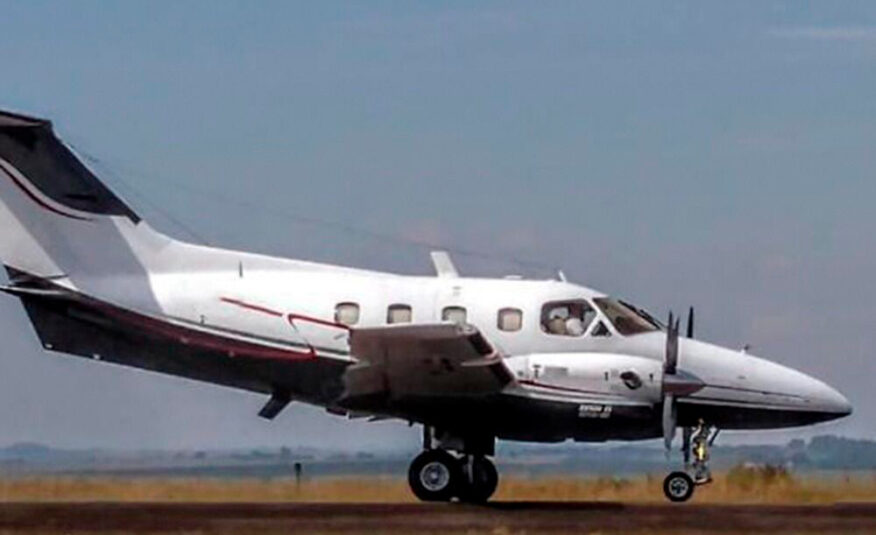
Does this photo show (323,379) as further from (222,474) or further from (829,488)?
(222,474)

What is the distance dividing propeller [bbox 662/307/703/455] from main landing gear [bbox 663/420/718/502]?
47 centimetres

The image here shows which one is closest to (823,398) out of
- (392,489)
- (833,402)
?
(833,402)

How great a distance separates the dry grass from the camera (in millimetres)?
42500

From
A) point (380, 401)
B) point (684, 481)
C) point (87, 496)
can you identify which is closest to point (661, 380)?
point (684, 481)

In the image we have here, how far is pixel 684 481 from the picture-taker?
36094 millimetres

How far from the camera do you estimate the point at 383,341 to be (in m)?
34.9

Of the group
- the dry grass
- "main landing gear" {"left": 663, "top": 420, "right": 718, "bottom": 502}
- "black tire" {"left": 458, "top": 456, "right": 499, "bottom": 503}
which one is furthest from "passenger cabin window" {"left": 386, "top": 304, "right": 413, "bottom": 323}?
the dry grass

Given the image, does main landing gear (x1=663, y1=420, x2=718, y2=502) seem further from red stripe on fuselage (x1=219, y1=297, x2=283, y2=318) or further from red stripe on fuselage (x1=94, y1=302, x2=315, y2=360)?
red stripe on fuselage (x1=219, y1=297, x2=283, y2=318)

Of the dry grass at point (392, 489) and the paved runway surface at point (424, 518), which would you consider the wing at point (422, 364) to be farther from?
the dry grass at point (392, 489)

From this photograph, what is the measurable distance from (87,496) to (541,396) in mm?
12100

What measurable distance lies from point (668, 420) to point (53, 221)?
9.83 meters

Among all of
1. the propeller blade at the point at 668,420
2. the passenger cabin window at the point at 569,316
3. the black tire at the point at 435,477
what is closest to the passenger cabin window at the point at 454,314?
the passenger cabin window at the point at 569,316

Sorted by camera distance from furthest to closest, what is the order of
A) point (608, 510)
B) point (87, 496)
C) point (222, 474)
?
point (222, 474) → point (87, 496) → point (608, 510)

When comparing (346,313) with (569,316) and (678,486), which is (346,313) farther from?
(678,486)
